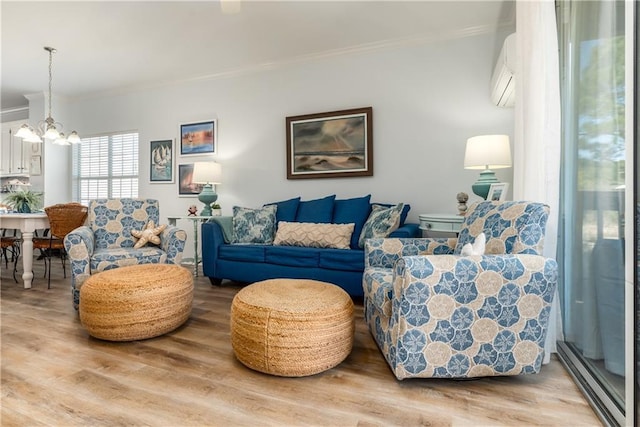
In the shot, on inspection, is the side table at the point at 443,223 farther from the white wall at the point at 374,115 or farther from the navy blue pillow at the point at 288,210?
the navy blue pillow at the point at 288,210

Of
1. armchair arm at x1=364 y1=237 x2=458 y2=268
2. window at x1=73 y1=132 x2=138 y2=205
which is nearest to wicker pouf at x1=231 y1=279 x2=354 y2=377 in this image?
armchair arm at x1=364 y1=237 x2=458 y2=268

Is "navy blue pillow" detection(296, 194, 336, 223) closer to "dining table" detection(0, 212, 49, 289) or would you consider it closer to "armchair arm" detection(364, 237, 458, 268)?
"armchair arm" detection(364, 237, 458, 268)

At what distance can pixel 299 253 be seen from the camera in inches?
131

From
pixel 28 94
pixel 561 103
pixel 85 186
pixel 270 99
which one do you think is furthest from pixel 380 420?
pixel 28 94

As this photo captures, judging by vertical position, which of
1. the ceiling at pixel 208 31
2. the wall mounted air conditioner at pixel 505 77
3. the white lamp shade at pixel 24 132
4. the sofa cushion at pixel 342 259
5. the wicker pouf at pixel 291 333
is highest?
the ceiling at pixel 208 31

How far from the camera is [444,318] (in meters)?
1.64

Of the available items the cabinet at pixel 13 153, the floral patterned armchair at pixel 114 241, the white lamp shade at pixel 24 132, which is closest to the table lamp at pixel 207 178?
the floral patterned armchair at pixel 114 241

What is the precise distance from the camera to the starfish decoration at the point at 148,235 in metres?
3.23

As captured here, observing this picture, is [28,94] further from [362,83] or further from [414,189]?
[414,189]

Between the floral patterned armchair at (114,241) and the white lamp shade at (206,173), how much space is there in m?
0.76

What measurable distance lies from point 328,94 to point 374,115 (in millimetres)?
625

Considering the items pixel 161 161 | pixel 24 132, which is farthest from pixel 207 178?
pixel 24 132

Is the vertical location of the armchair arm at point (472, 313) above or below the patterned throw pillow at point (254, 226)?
below

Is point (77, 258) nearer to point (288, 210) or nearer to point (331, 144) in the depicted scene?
point (288, 210)
